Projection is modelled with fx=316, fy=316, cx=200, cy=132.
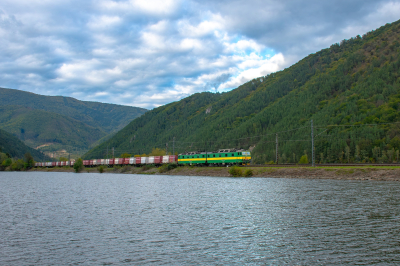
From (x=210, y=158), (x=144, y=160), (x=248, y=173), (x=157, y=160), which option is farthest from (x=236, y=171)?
(x=144, y=160)

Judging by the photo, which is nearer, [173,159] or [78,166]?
[173,159]

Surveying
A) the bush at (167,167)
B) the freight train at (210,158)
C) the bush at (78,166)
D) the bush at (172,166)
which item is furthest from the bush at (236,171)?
the bush at (78,166)

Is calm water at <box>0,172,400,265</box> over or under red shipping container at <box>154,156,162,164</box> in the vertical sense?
under

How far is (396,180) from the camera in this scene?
53.2 meters

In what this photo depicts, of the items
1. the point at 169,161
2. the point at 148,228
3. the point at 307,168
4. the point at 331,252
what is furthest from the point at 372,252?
the point at 169,161

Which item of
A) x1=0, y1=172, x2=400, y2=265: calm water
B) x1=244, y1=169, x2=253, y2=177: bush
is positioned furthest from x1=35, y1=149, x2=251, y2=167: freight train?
x1=0, y1=172, x2=400, y2=265: calm water

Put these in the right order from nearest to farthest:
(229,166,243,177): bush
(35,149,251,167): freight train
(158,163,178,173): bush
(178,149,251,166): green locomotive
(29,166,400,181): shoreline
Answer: (29,166,400,181): shoreline → (229,166,243,177): bush → (178,149,251,166): green locomotive → (35,149,251,167): freight train → (158,163,178,173): bush

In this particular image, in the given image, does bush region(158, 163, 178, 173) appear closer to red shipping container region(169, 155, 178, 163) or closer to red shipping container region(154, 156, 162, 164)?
red shipping container region(169, 155, 178, 163)

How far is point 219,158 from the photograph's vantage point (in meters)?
96.2

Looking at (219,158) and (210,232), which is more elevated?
(219,158)

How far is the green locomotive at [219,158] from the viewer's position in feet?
298

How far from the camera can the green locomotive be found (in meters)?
90.8

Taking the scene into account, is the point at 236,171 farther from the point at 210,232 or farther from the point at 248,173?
the point at 210,232

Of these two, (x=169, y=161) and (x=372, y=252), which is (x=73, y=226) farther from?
(x=169, y=161)
